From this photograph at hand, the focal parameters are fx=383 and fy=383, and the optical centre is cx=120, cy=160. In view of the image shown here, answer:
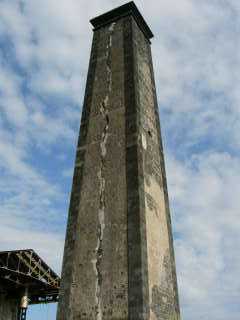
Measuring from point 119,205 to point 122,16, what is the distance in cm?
713

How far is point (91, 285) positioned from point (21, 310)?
10.8 metres

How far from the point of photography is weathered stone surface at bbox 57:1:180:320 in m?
8.50

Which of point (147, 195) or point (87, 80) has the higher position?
point (87, 80)

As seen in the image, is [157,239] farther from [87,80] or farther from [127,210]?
[87,80]

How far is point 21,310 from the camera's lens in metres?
17.9

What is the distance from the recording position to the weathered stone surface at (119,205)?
8.50 meters

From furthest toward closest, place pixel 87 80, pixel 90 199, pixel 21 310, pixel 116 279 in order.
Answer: pixel 21 310 → pixel 87 80 → pixel 90 199 → pixel 116 279

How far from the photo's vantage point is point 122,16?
13211 millimetres

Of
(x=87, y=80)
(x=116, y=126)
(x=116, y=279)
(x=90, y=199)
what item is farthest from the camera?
(x=87, y=80)

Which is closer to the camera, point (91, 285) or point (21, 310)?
point (91, 285)

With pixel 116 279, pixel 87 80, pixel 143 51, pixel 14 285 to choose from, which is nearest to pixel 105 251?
pixel 116 279

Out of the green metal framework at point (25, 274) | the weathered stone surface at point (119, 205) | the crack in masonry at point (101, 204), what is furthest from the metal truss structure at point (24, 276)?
the crack in masonry at point (101, 204)

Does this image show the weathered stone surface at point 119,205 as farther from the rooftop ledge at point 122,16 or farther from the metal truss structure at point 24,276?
the metal truss structure at point 24,276

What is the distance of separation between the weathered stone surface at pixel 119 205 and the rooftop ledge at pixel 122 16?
46 cm
